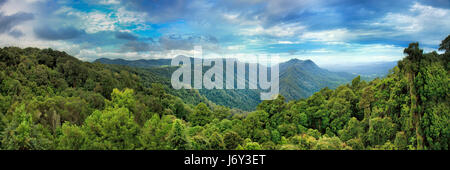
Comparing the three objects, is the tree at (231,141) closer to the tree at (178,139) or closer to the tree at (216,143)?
the tree at (216,143)

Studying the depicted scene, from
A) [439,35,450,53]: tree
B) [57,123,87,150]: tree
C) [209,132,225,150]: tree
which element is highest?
[439,35,450,53]: tree

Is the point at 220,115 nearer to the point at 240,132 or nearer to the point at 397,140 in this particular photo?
the point at 240,132

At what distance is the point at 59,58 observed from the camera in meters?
79.2

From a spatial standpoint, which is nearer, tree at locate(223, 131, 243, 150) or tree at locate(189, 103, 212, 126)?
tree at locate(223, 131, 243, 150)

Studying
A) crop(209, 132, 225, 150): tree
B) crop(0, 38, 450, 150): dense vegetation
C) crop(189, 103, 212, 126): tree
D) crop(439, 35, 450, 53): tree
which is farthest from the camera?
crop(189, 103, 212, 126): tree

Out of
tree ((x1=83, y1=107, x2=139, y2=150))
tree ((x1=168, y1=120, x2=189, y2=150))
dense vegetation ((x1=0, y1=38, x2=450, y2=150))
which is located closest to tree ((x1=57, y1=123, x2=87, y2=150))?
dense vegetation ((x1=0, y1=38, x2=450, y2=150))

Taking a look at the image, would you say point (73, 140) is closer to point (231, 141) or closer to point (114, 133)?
point (114, 133)

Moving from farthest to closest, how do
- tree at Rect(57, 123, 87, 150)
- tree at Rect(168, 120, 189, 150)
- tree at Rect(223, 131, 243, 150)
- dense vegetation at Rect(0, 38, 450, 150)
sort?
tree at Rect(223, 131, 243, 150) < tree at Rect(57, 123, 87, 150) < tree at Rect(168, 120, 189, 150) < dense vegetation at Rect(0, 38, 450, 150)

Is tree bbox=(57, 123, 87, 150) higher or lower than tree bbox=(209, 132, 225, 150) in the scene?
higher

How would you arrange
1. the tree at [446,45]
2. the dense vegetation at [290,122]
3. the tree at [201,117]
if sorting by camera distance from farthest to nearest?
1. the tree at [201,117]
2. the tree at [446,45]
3. the dense vegetation at [290,122]

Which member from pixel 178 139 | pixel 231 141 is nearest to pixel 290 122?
pixel 231 141

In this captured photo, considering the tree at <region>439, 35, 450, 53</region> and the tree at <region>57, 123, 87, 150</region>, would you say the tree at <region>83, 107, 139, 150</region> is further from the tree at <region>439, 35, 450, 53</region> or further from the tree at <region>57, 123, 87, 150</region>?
the tree at <region>439, 35, 450, 53</region>

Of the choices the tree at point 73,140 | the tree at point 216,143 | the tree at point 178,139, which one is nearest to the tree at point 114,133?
the tree at point 73,140

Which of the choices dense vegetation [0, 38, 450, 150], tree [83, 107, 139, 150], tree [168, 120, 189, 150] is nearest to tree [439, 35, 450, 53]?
dense vegetation [0, 38, 450, 150]
